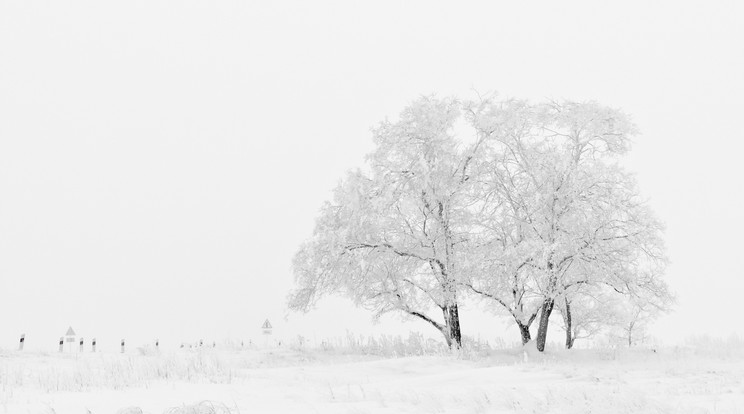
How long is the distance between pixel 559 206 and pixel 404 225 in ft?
17.5

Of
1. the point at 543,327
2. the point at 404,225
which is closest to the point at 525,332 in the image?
the point at 543,327

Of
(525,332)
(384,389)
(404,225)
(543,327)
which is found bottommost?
(384,389)

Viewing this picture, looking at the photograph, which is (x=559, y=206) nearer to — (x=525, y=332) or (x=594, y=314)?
(x=525, y=332)

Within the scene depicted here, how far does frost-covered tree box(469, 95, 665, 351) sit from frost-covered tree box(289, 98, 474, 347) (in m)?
1.18

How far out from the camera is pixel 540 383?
1105 cm

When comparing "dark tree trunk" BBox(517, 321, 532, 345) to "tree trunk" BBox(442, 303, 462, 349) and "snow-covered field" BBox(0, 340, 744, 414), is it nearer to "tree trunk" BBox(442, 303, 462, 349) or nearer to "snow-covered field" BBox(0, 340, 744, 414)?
"tree trunk" BBox(442, 303, 462, 349)

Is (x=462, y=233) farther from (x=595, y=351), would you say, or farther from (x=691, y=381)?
(x=691, y=381)

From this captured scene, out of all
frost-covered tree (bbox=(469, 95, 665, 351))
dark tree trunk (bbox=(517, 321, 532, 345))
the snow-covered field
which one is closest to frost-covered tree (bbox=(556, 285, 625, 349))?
dark tree trunk (bbox=(517, 321, 532, 345))

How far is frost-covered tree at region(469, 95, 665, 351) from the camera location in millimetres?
18359

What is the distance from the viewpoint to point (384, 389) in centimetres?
1053

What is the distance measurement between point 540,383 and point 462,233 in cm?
1004

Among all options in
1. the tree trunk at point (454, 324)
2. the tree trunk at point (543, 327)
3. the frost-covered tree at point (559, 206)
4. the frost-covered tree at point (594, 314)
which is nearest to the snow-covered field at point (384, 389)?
the frost-covered tree at point (559, 206)

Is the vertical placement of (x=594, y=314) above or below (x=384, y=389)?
above

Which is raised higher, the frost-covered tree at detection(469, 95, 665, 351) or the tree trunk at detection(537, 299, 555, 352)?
the frost-covered tree at detection(469, 95, 665, 351)
